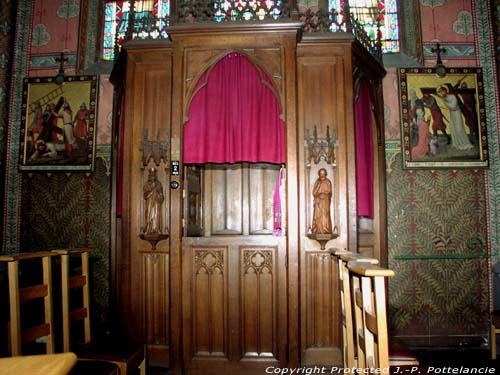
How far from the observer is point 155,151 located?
406 cm

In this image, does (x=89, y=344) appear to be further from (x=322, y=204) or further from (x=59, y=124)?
(x=59, y=124)

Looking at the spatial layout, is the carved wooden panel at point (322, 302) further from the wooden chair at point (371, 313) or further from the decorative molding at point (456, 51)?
the decorative molding at point (456, 51)

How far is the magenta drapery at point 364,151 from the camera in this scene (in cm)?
441

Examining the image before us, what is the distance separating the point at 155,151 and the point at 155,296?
4.74 feet

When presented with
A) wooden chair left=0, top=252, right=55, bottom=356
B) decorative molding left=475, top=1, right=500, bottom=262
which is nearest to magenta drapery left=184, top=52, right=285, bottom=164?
wooden chair left=0, top=252, right=55, bottom=356

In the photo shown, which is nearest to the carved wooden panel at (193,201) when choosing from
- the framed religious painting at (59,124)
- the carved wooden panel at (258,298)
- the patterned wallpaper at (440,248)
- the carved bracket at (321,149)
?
the carved wooden panel at (258,298)

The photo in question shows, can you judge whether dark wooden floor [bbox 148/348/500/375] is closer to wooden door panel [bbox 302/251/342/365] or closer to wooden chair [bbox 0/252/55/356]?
wooden door panel [bbox 302/251/342/365]

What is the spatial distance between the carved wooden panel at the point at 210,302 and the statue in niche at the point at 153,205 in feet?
1.70

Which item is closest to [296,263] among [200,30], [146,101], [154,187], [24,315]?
[154,187]

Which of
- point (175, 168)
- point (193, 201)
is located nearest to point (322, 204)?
point (175, 168)

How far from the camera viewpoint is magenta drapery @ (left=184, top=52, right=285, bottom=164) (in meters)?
4.03

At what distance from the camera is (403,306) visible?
5199 mm

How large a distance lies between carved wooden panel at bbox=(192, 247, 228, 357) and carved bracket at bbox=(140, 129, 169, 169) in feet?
3.28

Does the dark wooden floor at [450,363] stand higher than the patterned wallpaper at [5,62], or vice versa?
the patterned wallpaper at [5,62]
